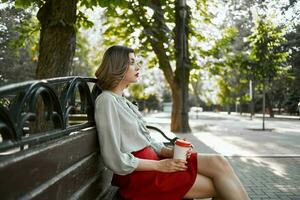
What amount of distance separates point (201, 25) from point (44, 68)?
44.5ft

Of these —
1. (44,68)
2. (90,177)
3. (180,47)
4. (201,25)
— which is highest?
Answer: (201,25)

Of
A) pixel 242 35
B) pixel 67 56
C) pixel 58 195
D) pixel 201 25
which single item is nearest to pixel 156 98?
pixel 242 35

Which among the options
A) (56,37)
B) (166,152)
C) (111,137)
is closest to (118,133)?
(111,137)

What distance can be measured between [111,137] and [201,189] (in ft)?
2.57

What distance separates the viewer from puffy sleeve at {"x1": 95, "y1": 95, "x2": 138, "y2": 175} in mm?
2740

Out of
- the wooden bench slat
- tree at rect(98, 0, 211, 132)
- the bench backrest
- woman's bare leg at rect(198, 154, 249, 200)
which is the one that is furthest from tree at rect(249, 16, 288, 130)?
the wooden bench slat

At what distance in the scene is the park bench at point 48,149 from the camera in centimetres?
153

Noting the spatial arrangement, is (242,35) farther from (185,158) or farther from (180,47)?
(185,158)

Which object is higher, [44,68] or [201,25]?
[201,25]

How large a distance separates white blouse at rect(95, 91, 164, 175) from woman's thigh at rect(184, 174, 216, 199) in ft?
1.46

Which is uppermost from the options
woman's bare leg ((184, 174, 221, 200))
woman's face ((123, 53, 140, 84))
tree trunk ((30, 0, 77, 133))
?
tree trunk ((30, 0, 77, 133))

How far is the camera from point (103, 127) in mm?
2816

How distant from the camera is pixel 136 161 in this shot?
110 inches

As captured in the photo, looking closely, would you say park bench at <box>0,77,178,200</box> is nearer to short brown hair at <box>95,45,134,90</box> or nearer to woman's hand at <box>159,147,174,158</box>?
short brown hair at <box>95,45,134,90</box>
